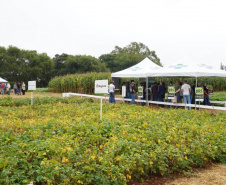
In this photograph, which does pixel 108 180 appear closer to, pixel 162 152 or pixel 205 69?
pixel 162 152

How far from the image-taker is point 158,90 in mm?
17594

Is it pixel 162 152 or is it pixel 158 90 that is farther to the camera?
pixel 158 90

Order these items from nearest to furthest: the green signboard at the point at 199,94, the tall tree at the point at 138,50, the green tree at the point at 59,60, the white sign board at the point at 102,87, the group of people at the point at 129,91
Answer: the white sign board at the point at 102,87, the green signboard at the point at 199,94, the group of people at the point at 129,91, the green tree at the point at 59,60, the tall tree at the point at 138,50

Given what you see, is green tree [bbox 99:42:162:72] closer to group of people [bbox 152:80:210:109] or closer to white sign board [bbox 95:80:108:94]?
group of people [bbox 152:80:210:109]

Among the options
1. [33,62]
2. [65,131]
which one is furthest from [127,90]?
[33,62]

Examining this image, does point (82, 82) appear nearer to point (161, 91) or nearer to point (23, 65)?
point (161, 91)

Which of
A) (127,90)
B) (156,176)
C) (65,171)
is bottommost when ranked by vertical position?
(156,176)

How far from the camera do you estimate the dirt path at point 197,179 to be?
17.4ft

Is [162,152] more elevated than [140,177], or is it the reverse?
[162,152]

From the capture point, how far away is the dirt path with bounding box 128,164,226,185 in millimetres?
5318

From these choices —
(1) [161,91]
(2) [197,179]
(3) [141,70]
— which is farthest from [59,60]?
(2) [197,179]

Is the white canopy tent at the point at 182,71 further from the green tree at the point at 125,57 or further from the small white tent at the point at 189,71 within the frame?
the green tree at the point at 125,57

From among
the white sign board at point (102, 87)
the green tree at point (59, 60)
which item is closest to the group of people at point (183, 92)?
the white sign board at point (102, 87)

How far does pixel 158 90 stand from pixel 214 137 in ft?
34.2
